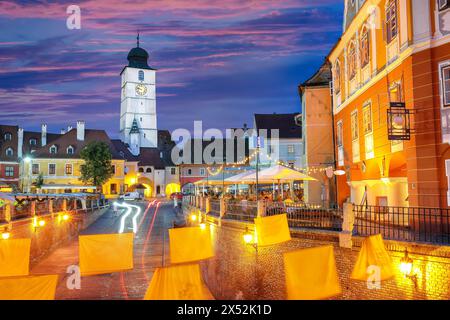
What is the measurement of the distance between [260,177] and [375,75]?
702cm

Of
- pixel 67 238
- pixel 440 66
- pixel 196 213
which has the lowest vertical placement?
pixel 67 238

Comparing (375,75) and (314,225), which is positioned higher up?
(375,75)

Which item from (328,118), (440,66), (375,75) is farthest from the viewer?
(328,118)

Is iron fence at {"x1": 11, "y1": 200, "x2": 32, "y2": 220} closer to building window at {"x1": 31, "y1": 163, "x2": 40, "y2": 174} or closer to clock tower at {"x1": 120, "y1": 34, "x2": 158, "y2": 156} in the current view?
building window at {"x1": 31, "y1": 163, "x2": 40, "y2": 174}

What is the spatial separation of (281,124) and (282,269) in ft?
162

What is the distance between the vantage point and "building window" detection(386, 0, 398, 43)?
16.8 meters

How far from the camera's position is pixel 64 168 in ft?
236

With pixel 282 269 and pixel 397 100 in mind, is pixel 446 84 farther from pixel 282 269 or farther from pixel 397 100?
pixel 282 269

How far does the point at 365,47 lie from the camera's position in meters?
20.7

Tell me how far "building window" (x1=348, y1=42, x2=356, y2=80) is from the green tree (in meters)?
48.2

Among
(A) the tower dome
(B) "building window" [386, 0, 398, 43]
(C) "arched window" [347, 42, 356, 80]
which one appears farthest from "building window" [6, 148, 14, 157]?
(B) "building window" [386, 0, 398, 43]
